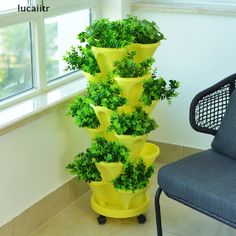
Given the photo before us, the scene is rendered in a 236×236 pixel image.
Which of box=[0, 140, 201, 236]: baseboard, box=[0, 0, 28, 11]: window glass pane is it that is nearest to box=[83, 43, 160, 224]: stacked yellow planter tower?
box=[0, 140, 201, 236]: baseboard

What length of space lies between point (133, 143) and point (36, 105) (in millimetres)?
484

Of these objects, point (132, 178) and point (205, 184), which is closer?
point (205, 184)

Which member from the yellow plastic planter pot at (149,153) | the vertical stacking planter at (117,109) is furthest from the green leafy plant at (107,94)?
the yellow plastic planter pot at (149,153)

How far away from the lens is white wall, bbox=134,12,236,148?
3154 millimetres

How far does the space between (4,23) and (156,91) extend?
0.74 meters

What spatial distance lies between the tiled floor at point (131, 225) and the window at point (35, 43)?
648mm

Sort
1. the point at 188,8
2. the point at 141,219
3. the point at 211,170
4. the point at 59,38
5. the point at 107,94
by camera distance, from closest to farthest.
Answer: the point at 211,170, the point at 107,94, the point at 141,219, the point at 59,38, the point at 188,8

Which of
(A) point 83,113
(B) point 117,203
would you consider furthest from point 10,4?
(B) point 117,203

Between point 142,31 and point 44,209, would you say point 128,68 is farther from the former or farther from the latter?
point 44,209

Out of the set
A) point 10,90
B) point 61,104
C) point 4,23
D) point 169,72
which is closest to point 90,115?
point 61,104

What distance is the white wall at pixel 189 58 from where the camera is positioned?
3.15 m

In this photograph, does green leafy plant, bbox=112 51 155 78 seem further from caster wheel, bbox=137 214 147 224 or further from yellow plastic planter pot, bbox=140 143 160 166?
caster wheel, bbox=137 214 147 224

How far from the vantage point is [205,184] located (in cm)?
222

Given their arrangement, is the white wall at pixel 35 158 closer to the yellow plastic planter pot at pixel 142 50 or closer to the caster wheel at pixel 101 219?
the caster wheel at pixel 101 219
